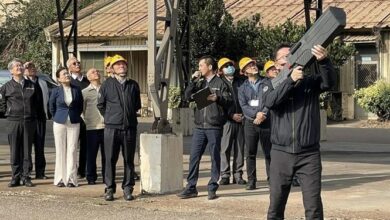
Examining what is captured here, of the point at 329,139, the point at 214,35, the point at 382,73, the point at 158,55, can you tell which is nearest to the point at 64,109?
the point at 158,55

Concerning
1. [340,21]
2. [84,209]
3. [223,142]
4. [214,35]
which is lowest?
[84,209]

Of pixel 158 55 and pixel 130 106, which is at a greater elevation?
pixel 158 55

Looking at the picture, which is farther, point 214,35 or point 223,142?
point 214,35

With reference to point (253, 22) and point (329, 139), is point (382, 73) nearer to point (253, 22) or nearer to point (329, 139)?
point (253, 22)

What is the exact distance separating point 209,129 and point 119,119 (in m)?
1.27

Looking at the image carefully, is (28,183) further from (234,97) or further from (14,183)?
(234,97)

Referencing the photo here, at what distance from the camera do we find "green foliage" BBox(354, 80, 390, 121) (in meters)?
28.5

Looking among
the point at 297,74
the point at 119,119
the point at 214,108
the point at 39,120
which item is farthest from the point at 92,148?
the point at 297,74

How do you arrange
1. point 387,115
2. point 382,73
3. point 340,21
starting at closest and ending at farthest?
point 340,21, point 387,115, point 382,73

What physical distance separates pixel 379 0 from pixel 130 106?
909 inches

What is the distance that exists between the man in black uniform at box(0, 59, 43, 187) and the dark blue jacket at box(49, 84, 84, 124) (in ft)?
1.37

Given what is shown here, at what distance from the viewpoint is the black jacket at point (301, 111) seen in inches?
275

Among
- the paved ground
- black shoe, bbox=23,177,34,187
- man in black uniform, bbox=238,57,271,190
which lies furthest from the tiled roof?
black shoe, bbox=23,177,34,187

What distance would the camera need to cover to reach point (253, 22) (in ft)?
99.7
